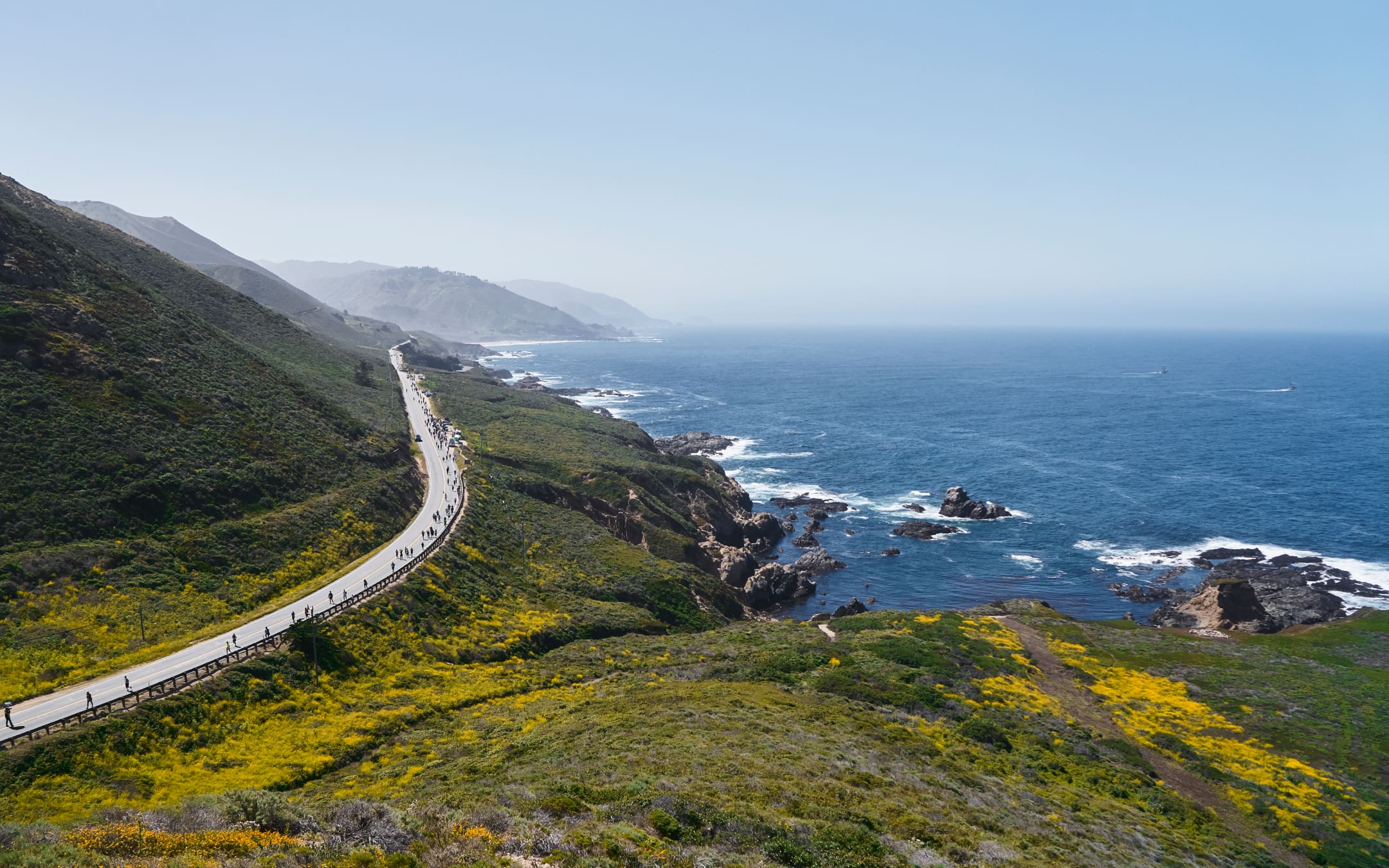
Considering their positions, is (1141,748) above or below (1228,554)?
below

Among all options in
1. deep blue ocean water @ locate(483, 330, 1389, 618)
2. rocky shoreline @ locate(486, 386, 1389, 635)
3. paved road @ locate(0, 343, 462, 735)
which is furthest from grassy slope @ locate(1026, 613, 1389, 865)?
paved road @ locate(0, 343, 462, 735)

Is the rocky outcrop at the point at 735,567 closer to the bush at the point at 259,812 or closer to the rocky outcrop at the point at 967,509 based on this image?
the rocky outcrop at the point at 967,509

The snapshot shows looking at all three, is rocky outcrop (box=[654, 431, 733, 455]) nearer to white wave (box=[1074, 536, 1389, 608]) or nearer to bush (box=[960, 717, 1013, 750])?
white wave (box=[1074, 536, 1389, 608])

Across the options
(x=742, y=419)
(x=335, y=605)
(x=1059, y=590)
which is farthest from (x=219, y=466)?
(x=742, y=419)

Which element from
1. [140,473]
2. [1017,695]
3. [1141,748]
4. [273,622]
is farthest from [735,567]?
[140,473]

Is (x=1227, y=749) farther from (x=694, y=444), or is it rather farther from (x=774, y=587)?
(x=694, y=444)

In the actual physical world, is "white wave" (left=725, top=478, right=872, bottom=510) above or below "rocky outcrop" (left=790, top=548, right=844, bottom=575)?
above
